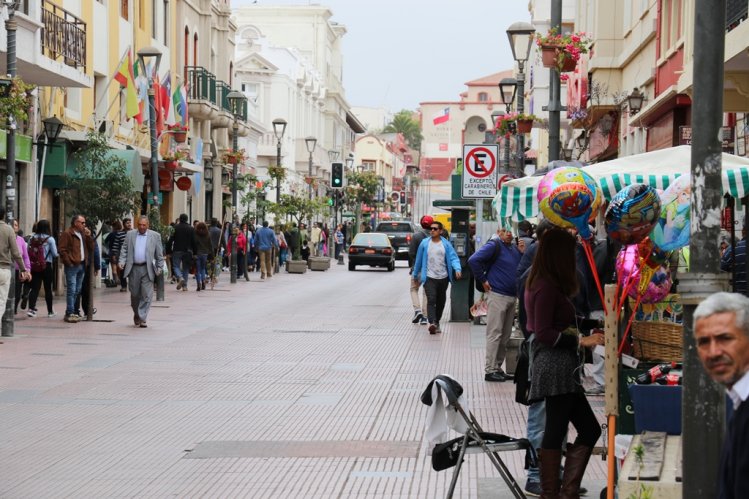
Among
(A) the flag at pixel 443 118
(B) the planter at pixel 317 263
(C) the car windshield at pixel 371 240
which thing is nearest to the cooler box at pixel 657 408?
(B) the planter at pixel 317 263

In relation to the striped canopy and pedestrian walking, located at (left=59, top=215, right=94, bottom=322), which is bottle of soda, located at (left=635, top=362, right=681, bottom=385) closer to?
the striped canopy

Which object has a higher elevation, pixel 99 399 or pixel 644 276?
pixel 644 276

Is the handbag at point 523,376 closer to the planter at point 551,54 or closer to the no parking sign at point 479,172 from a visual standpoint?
the planter at point 551,54

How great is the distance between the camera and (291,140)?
77625 millimetres

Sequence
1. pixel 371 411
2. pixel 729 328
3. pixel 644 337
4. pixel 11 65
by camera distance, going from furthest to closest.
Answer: pixel 11 65
pixel 371 411
pixel 644 337
pixel 729 328

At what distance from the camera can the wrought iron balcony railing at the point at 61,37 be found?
25094mm

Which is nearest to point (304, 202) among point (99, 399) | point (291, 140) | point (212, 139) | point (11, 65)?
point (212, 139)

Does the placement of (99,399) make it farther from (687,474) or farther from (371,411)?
(687,474)

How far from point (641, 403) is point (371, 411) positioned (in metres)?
5.19

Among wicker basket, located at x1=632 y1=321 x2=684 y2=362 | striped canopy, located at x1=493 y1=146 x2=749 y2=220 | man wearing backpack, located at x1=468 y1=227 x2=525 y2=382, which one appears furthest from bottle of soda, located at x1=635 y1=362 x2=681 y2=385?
man wearing backpack, located at x1=468 y1=227 x2=525 y2=382

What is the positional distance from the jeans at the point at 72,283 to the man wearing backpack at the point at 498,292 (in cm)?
856

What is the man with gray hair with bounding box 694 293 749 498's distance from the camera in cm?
356

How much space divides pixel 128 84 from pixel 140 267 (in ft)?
46.8

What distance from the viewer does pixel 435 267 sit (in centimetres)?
1981
